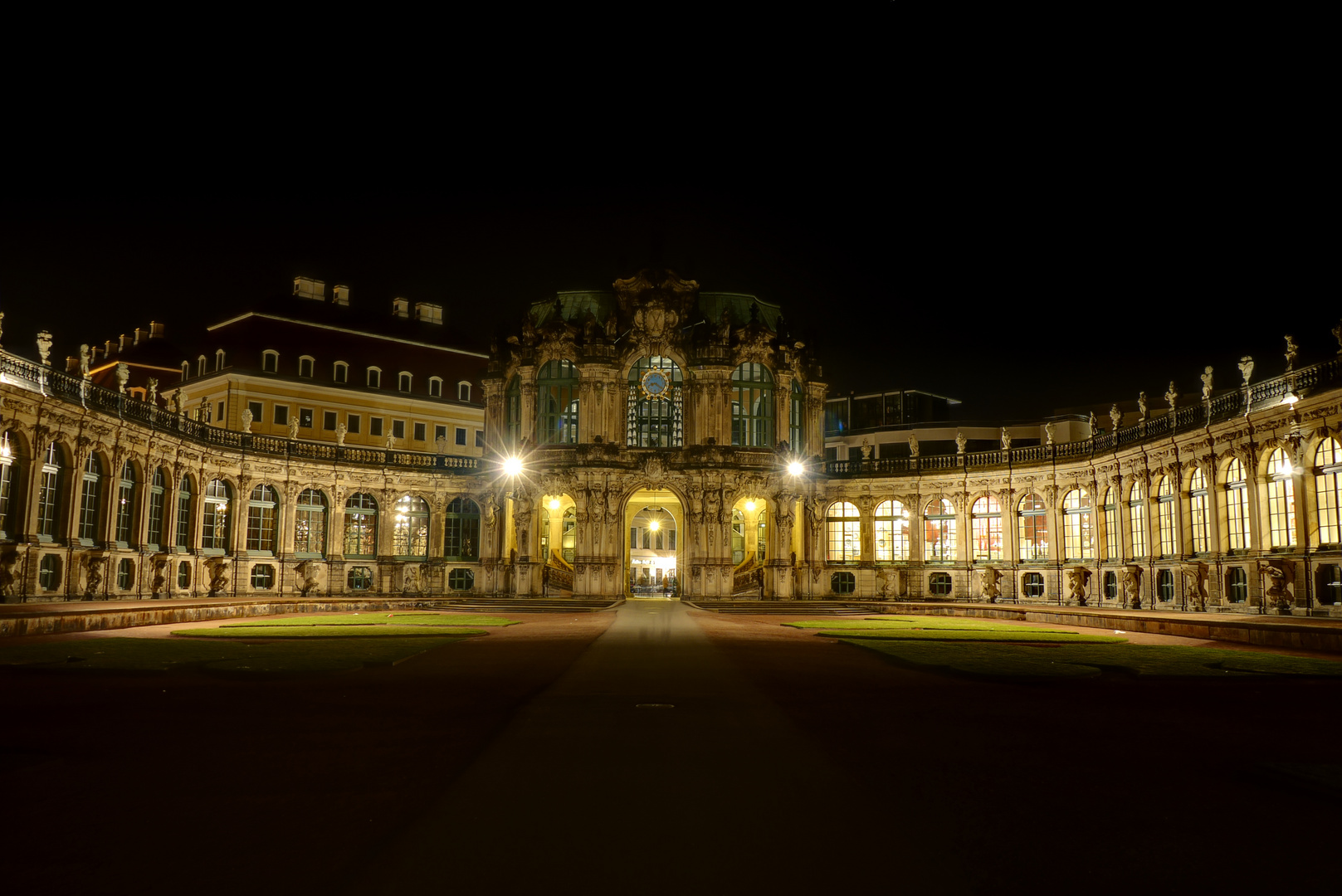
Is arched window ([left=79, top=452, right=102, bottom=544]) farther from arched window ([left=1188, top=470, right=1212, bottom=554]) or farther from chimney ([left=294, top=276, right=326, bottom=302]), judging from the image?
arched window ([left=1188, top=470, right=1212, bottom=554])

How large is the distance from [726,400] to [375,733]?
56143 millimetres

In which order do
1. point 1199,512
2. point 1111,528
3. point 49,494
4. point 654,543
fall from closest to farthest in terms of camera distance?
1. point 49,494
2. point 1199,512
3. point 1111,528
4. point 654,543

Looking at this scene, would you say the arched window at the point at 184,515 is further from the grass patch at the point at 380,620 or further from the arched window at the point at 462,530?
the arched window at the point at 462,530

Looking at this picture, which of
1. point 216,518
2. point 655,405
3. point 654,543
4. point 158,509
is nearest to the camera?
point 158,509

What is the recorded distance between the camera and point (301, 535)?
63875 mm

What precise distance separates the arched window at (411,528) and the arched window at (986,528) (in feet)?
116

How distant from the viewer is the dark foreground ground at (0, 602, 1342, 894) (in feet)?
22.8

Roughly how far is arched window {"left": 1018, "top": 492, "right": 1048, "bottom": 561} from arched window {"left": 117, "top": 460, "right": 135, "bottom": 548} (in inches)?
1930

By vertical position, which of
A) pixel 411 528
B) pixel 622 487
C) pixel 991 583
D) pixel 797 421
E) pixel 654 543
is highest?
pixel 797 421

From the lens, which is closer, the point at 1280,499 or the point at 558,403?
the point at 1280,499

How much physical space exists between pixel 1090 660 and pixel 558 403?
165ft

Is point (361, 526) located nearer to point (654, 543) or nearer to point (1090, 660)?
point (654, 543)

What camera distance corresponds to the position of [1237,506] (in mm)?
45125

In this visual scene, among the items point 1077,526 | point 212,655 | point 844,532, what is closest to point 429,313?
point 844,532
